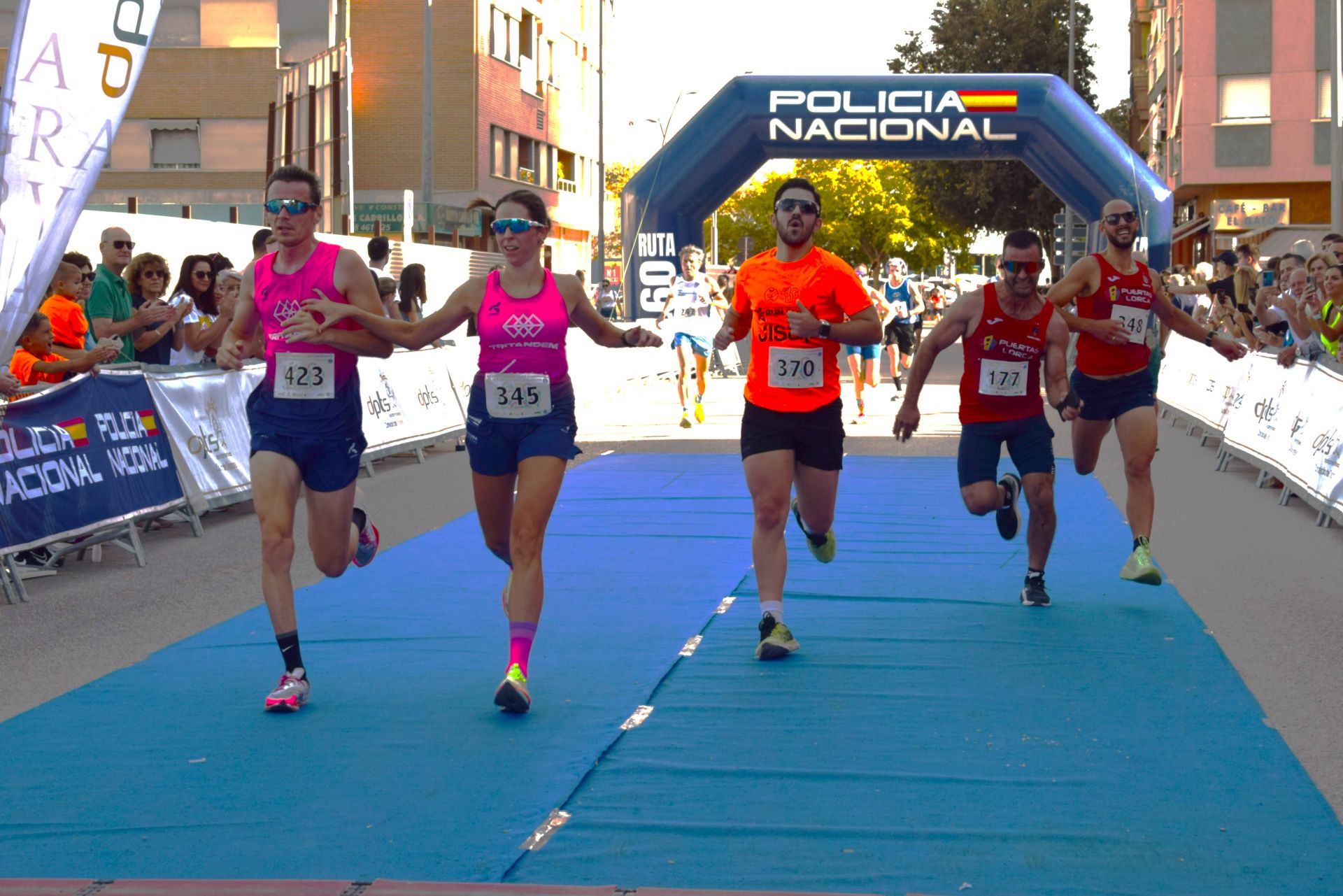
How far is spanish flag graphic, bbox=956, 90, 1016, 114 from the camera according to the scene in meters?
28.1

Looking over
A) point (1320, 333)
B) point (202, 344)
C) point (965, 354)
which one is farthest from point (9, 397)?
point (1320, 333)

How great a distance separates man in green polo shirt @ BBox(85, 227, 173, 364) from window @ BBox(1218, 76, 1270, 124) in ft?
131

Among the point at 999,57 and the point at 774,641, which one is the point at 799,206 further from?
the point at 999,57

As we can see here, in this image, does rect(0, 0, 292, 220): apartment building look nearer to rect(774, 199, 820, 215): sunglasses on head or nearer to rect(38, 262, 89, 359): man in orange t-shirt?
rect(38, 262, 89, 359): man in orange t-shirt

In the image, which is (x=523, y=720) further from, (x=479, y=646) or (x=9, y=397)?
(x=9, y=397)

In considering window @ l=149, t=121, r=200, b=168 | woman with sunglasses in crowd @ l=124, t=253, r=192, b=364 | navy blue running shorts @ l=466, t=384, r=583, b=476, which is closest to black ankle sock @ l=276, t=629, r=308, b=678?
navy blue running shorts @ l=466, t=384, r=583, b=476

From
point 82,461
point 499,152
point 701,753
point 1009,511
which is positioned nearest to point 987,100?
point 1009,511

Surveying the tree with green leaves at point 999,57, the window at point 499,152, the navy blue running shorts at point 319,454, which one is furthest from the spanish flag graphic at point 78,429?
the tree with green leaves at point 999,57

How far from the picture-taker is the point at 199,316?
12578 mm

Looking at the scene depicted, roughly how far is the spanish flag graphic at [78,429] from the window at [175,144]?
39995 millimetres

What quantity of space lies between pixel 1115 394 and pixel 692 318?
1099 cm

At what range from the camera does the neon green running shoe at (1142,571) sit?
8414 mm

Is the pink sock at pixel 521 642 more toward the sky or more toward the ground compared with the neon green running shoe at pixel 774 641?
more toward the sky

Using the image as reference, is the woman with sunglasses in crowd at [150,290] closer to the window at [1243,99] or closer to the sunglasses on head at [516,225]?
the sunglasses on head at [516,225]
